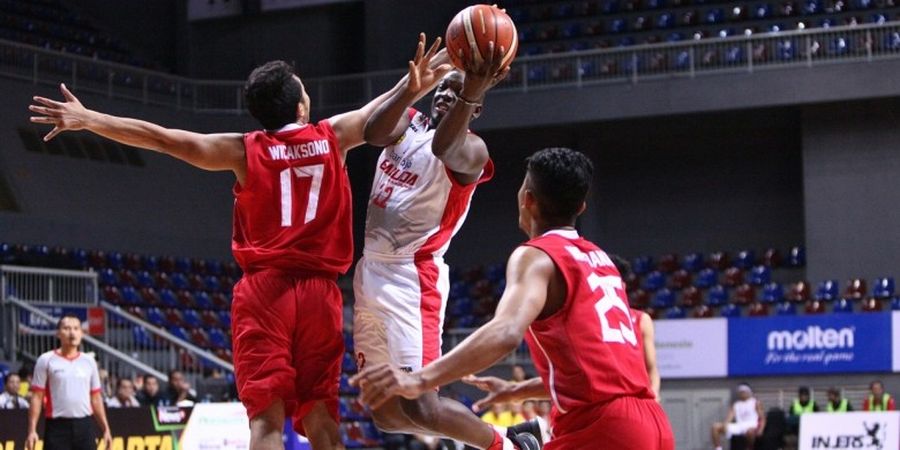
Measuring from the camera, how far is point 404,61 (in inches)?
1111

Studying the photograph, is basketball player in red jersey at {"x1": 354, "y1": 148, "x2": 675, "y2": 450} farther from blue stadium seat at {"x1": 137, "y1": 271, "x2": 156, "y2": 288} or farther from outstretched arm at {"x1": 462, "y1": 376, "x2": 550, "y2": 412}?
blue stadium seat at {"x1": 137, "y1": 271, "x2": 156, "y2": 288}

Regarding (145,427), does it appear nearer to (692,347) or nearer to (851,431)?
(851,431)

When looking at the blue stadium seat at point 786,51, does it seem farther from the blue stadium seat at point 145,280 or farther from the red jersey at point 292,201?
the red jersey at point 292,201

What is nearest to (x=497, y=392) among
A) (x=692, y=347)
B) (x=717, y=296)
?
(x=692, y=347)

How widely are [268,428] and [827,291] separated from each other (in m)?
18.8

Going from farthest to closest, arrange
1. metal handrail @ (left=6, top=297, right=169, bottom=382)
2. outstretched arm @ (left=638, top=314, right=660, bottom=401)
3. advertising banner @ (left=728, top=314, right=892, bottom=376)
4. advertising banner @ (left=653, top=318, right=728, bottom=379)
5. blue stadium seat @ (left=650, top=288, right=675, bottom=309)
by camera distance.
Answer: blue stadium seat @ (left=650, top=288, right=675, bottom=309), advertising banner @ (left=653, top=318, right=728, bottom=379), advertising banner @ (left=728, top=314, right=892, bottom=376), metal handrail @ (left=6, top=297, right=169, bottom=382), outstretched arm @ (left=638, top=314, right=660, bottom=401)

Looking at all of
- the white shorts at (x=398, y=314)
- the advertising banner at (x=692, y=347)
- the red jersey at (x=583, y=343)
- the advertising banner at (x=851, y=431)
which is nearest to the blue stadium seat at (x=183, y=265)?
the advertising banner at (x=692, y=347)

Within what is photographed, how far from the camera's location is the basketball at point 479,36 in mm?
5410

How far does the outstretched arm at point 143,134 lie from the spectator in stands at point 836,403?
50.2 ft

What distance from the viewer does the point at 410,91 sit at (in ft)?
19.5

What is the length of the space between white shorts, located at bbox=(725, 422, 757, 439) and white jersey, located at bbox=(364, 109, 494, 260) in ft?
47.0

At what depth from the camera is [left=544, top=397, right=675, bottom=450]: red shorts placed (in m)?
4.38

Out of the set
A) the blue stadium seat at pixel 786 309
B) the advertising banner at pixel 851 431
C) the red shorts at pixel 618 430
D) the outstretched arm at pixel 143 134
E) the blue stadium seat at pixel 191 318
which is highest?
the outstretched arm at pixel 143 134

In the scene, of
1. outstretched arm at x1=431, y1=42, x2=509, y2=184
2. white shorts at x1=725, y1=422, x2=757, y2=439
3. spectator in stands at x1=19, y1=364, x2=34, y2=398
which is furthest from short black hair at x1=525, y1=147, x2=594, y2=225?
white shorts at x1=725, y1=422, x2=757, y2=439
